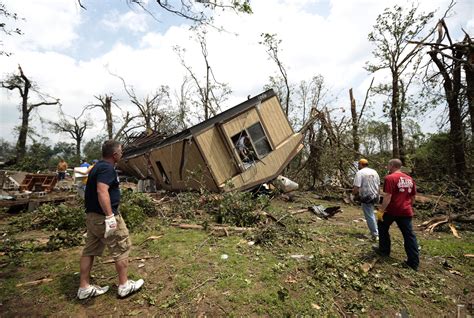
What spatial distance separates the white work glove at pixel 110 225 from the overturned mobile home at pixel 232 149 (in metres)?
5.85

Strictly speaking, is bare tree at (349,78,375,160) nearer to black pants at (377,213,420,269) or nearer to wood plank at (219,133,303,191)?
wood plank at (219,133,303,191)

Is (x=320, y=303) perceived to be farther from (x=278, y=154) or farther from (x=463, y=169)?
(x=463, y=169)

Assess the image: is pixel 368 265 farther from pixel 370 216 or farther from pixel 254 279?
pixel 254 279

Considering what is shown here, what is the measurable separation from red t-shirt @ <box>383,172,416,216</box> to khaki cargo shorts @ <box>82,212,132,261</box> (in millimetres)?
4509

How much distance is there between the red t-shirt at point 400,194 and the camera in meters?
4.80

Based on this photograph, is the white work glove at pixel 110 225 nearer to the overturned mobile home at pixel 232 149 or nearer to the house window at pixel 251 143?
the overturned mobile home at pixel 232 149

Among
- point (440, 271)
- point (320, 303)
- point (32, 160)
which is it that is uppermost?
point (32, 160)

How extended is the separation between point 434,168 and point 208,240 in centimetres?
1383

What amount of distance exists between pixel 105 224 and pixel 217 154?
720 centimetres

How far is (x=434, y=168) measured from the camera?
45.6ft

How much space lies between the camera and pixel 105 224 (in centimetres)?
330

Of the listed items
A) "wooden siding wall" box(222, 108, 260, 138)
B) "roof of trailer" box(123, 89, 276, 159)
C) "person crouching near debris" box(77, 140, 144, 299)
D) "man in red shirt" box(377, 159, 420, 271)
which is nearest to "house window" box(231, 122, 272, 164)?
"wooden siding wall" box(222, 108, 260, 138)

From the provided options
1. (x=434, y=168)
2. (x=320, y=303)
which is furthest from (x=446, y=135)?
(x=320, y=303)

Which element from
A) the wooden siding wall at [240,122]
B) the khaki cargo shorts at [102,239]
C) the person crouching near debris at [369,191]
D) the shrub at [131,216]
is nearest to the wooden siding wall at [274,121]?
the wooden siding wall at [240,122]
